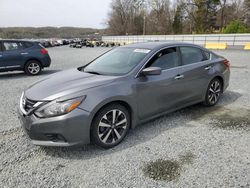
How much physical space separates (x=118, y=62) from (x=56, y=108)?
1.49m

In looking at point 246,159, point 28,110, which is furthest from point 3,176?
point 246,159

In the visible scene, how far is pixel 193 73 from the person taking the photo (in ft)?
13.1

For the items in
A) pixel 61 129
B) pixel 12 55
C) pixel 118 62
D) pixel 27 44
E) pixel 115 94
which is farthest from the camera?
pixel 27 44

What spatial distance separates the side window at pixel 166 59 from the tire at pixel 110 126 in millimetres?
934

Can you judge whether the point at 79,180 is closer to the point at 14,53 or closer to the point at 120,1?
the point at 14,53

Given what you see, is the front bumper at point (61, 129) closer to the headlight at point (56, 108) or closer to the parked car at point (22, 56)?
the headlight at point (56, 108)

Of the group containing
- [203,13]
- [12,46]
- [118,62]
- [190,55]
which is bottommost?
[118,62]

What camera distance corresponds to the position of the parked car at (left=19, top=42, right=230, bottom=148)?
2637mm

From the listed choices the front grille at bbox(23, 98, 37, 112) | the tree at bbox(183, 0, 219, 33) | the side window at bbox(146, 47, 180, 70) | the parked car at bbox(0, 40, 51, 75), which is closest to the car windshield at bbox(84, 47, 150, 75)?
the side window at bbox(146, 47, 180, 70)

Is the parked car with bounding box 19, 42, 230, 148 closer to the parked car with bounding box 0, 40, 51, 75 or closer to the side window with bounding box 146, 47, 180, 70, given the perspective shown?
the side window with bounding box 146, 47, 180, 70

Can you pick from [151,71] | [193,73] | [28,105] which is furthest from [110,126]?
[193,73]

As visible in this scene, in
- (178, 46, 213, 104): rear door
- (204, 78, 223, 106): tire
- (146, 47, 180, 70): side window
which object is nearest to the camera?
(146, 47, 180, 70): side window

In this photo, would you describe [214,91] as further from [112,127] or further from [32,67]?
[32,67]

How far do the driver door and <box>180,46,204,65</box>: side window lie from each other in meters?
0.16
